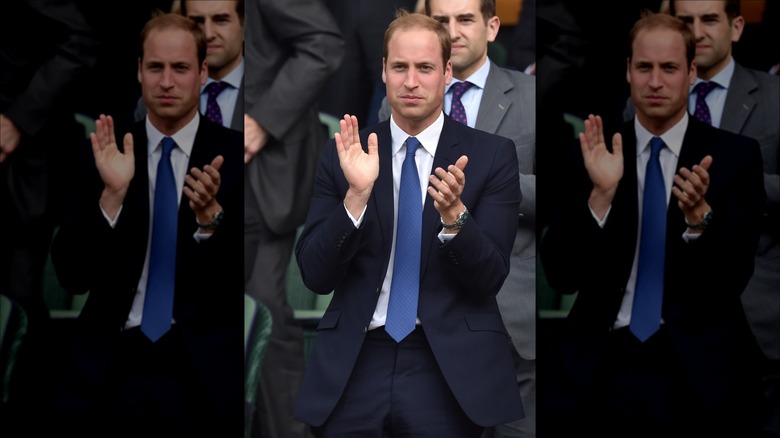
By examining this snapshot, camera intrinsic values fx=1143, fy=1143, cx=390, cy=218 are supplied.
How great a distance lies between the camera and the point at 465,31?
4.92 meters

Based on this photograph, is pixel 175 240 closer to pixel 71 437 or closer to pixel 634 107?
pixel 71 437

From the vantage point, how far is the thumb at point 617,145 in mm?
5414

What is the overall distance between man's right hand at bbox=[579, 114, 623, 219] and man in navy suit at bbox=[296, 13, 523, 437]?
76 cm

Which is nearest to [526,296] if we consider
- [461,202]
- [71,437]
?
[461,202]

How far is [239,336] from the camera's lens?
5.45m

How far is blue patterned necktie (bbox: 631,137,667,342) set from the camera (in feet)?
17.5

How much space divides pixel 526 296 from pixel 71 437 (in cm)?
236

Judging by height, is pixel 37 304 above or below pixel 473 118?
below

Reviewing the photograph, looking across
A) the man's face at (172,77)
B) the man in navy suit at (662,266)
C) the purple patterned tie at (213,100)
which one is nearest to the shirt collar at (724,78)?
the man in navy suit at (662,266)

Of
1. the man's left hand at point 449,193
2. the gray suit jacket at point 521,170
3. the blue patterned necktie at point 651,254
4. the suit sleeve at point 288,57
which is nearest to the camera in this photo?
the man's left hand at point 449,193

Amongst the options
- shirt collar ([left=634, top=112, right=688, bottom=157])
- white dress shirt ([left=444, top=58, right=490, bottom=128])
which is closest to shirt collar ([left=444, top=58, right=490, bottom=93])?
white dress shirt ([left=444, top=58, right=490, bottom=128])

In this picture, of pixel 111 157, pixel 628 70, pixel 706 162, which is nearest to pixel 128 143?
pixel 111 157

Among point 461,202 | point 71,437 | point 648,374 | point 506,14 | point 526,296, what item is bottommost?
point 71,437

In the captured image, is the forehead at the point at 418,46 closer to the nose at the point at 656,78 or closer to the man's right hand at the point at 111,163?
the nose at the point at 656,78
